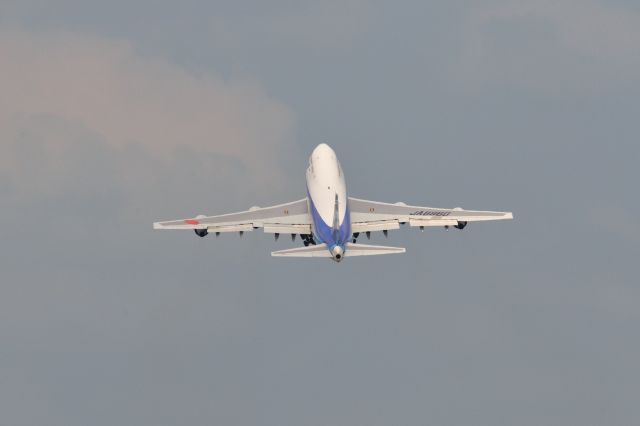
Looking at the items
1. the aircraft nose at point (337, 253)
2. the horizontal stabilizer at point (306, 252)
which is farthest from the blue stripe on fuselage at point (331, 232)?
the horizontal stabilizer at point (306, 252)

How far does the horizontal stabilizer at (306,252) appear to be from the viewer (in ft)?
598

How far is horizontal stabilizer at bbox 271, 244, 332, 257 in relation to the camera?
182250mm

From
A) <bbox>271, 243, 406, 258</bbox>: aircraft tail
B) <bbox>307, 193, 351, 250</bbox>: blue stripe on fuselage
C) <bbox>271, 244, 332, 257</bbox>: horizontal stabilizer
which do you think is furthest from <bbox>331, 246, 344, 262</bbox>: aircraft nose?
<bbox>307, 193, 351, 250</bbox>: blue stripe on fuselage

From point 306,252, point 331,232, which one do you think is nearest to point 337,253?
point 306,252

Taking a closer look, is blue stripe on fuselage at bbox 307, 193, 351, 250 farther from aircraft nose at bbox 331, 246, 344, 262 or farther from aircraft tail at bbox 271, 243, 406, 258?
aircraft tail at bbox 271, 243, 406, 258

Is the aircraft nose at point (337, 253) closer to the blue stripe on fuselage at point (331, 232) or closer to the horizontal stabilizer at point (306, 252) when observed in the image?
the horizontal stabilizer at point (306, 252)

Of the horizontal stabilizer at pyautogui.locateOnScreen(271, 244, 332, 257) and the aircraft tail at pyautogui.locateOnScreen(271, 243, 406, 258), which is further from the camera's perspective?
the aircraft tail at pyautogui.locateOnScreen(271, 243, 406, 258)

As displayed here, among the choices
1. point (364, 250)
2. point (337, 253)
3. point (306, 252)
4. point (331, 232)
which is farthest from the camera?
point (331, 232)

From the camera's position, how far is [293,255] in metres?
183

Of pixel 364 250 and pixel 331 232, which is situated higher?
pixel 331 232

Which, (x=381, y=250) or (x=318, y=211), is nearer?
(x=381, y=250)

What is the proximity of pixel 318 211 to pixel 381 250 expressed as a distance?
16.2 m

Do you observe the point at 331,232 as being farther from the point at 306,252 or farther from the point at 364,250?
the point at 306,252

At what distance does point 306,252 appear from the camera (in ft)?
610
